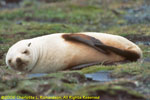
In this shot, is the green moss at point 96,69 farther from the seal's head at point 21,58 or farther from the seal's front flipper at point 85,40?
the seal's head at point 21,58

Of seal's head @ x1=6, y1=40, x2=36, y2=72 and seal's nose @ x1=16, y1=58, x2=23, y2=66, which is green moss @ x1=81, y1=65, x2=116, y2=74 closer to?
seal's head @ x1=6, y1=40, x2=36, y2=72

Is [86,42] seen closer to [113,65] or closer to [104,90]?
[113,65]

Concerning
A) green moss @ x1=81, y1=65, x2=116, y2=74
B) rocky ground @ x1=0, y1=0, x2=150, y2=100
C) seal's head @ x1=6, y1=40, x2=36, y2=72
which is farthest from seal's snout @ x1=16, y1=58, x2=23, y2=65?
green moss @ x1=81, y1=65, x2=116, y2=74

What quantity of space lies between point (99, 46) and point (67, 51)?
1.92 feet

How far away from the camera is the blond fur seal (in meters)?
6.77

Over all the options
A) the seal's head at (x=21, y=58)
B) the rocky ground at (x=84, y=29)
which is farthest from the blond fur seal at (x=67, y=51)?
the rocky ground at (x=84, y=29)

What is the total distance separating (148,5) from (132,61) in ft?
36.3

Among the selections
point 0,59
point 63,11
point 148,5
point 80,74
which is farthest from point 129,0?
point 80,74

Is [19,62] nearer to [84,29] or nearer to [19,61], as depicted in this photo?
[19,61]

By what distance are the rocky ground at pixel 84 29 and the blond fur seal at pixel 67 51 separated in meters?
0.29

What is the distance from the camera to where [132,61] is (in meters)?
7.34

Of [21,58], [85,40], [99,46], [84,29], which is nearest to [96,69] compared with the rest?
[99,46]

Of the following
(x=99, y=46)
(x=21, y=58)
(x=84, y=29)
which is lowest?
(x=84, y=29)

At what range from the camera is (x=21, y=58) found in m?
6.50
